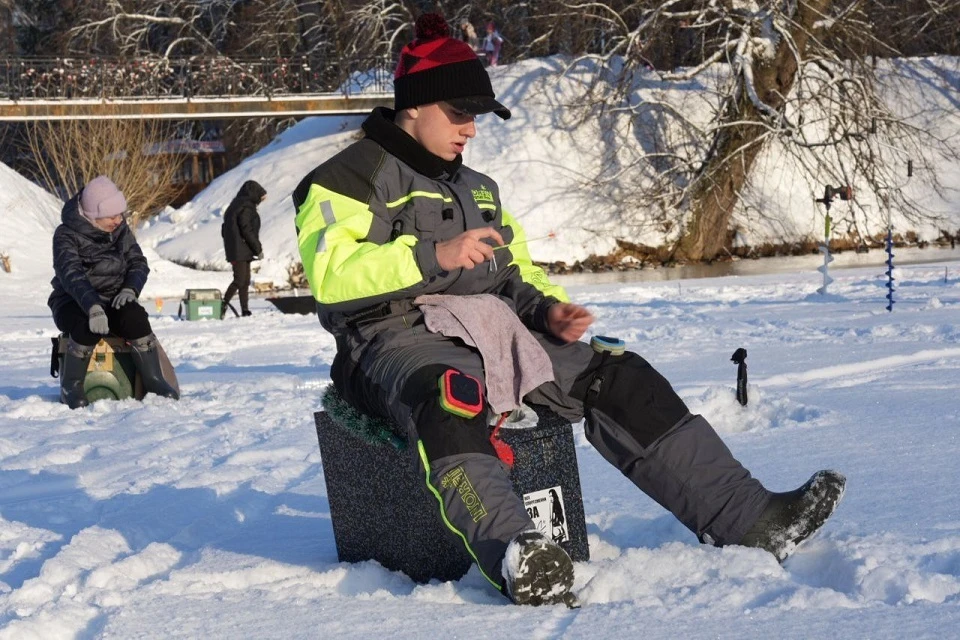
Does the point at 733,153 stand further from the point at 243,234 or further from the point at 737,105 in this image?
the point at 243,234

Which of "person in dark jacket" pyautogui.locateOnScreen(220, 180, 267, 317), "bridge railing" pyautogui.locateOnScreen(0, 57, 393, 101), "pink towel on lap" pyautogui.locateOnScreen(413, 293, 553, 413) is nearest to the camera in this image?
"pink towel on lap" pyautogui.locateOnScreen(413, 293, 553, 413)

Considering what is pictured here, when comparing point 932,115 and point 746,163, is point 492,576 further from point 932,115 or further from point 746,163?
point 932,115

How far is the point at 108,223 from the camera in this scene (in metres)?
7.45

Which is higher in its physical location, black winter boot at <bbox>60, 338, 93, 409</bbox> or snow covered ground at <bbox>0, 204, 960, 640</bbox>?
black winter boot at <bbox>60, 338, 93, 409</bbox>

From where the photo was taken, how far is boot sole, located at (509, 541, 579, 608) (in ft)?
8.96

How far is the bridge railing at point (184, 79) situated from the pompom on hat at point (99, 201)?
1851 centimetres

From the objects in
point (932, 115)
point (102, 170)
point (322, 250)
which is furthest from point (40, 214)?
point (322, 250)

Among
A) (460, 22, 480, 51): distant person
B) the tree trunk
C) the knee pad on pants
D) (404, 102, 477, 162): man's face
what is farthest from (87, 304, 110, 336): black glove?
(460, 22, 480, 51): distant person

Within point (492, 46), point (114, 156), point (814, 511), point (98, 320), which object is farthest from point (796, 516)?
point (492, 46)

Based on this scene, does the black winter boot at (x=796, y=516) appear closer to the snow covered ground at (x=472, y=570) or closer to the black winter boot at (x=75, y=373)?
the snow covered ground at (x=472, y=570)

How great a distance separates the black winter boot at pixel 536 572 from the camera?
2732 mm

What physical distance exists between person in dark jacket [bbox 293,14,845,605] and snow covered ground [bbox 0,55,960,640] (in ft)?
0.57

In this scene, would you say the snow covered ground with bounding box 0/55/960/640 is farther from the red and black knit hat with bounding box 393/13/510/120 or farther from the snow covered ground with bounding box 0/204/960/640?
the red and black knit hat with bounding box 393/13/510/120

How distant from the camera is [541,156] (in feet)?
76.7
